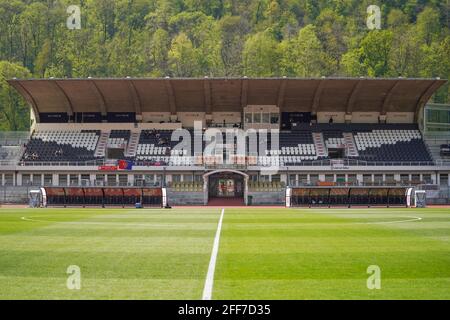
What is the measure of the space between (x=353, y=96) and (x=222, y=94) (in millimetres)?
15847

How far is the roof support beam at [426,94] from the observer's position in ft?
264

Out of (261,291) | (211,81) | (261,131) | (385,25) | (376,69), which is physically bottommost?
(261,291)

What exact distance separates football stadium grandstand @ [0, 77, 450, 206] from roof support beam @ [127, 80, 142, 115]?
168 mm

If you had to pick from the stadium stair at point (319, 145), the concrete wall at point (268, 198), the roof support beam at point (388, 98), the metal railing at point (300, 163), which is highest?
the roof support beam at point (388, 98)

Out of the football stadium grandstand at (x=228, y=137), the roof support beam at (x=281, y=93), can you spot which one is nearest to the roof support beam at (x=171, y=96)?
the football stadium grandstand at (x=228, y=137)

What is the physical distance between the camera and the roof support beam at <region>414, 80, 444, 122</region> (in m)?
80.4

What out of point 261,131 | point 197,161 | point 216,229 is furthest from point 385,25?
point 216,229

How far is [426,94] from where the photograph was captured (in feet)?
274

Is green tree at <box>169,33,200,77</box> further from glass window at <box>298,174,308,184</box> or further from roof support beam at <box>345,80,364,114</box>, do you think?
glass window at <box>298,174,308,184</box>

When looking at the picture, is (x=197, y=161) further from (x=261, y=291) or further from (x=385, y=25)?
(x=385, y=25)

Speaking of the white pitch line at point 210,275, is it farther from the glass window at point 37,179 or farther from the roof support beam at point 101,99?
the roof support beam at point 101,99

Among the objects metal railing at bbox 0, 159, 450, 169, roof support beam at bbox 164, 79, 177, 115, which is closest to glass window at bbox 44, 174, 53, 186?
metal railing at bbox 0, 159, 450, 169

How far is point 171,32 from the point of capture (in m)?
149

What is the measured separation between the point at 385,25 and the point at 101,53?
56874 mm
